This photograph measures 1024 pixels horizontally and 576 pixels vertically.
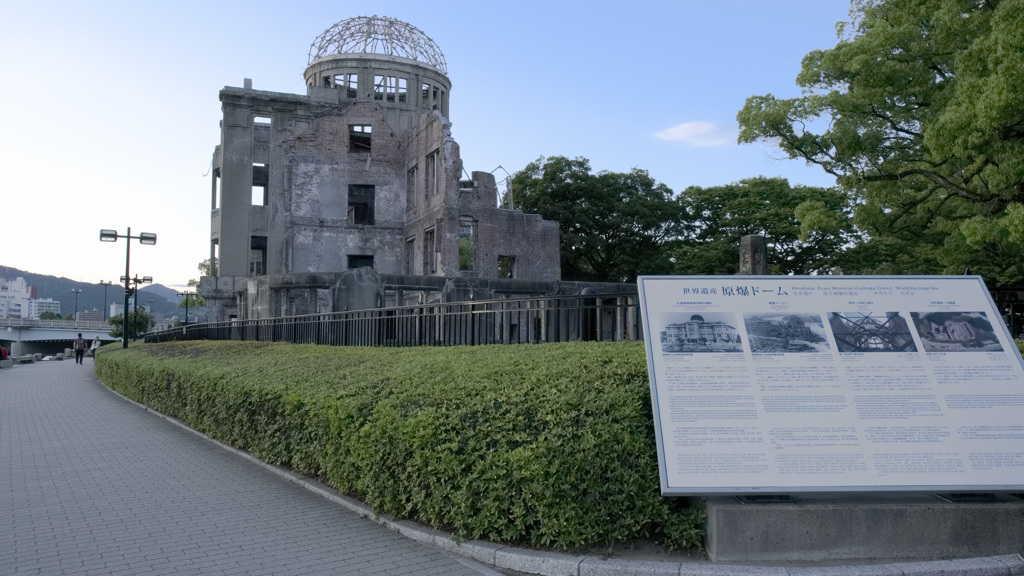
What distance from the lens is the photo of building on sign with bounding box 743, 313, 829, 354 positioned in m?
5.91

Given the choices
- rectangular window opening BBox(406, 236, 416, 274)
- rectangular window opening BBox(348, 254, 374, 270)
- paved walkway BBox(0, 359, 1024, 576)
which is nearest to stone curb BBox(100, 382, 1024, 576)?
paved walkway BBox(0, 359, 1024, 576)

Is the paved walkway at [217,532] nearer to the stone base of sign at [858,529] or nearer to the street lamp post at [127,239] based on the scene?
the stone base of sign at [858,529]

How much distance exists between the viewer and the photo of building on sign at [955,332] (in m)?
5.97

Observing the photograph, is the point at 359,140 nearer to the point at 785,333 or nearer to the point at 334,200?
the point at 334,200

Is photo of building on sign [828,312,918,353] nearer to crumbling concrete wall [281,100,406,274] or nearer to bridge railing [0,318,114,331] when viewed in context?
crumbling concrete wall [281,100,406,274]

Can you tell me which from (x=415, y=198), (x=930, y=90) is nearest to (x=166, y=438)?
(x=930, y=90)

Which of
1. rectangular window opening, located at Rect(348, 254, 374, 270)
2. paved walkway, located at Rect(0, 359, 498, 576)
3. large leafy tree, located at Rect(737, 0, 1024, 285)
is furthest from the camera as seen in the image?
rectangular window opening, located at Rect(348, 254, 374, 270)

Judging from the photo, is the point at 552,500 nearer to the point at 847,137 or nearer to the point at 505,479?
the point at 505,479

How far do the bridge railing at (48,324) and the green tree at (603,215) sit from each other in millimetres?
62727

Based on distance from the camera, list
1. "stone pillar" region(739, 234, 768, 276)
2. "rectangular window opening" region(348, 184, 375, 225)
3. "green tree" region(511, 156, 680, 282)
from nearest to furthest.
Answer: "stone pillar" region(739, 234, 768, 276), "rectangular window opening" region(348, 184, 375, 225), "green tree" region(511, 156, 680, 282)

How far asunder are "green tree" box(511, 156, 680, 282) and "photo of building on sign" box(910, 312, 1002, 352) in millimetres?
42189

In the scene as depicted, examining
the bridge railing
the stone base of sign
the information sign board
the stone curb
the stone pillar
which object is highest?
the stone pillar

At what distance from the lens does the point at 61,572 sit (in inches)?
207

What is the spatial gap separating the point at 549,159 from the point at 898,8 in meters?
34.3
